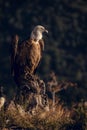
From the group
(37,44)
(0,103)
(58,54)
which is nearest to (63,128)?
(0,103)

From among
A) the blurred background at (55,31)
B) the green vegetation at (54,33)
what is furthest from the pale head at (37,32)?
the blurred background at (55,31)

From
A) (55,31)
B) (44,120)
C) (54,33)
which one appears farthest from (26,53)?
(55,31)

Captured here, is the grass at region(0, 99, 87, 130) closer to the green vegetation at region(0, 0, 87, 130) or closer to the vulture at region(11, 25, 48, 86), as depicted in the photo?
the vulture at region(11, 25, 48, 86)

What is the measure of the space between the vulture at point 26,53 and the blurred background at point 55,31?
50.1 meters

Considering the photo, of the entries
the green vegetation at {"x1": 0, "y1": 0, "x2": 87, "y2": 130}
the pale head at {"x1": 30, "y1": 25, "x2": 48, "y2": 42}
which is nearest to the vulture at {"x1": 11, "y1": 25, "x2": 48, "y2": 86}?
the pale head at {"x1": 30, "y1": 25, "x2": 48, "y2": 42}

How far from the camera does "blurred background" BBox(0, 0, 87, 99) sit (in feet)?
259

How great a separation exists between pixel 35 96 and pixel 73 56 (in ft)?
218

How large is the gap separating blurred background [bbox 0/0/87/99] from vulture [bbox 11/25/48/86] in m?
50.1

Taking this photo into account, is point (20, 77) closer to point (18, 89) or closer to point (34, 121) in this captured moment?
point (18, 89)

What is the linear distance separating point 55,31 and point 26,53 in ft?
240

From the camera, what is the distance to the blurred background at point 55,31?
259ft

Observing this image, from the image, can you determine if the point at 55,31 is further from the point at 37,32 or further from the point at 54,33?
the point at 37,32

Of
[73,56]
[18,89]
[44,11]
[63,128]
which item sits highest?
[44,11]

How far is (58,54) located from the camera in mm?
83375
